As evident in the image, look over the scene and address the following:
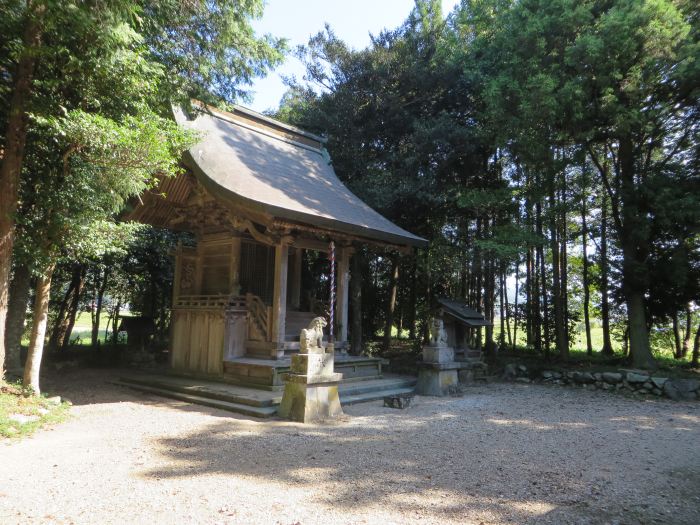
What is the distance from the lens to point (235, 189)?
284 inches

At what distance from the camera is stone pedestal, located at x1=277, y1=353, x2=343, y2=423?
19.4 feet

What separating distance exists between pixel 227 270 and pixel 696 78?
32.3 feet

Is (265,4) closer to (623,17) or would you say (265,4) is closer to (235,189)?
Result: (235,189)

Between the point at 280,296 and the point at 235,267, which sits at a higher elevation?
the point at 235,267

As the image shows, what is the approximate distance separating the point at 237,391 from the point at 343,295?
9.98ft

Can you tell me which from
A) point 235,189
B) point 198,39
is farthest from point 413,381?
point 198,39

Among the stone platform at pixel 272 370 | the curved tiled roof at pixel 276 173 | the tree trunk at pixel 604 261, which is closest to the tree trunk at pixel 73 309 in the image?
the curved tiled roof at pixel 276 173

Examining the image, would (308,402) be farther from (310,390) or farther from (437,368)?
(437,368)

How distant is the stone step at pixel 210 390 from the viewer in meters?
6.49

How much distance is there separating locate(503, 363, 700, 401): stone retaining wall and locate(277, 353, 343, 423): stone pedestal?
5716 mm

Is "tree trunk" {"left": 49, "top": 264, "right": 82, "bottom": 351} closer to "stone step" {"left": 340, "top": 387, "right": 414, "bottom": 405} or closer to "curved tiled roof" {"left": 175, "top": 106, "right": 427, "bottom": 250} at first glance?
"curved tiled roof" {"left": 175, "top": 106, "right": 427, "bottom": 250}

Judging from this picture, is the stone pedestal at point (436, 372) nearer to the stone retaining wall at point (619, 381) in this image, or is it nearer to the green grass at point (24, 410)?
the stone retaining wall at point (619, 381)

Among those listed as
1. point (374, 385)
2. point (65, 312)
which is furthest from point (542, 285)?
point (65, 312)

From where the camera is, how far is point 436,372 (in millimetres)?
8164
